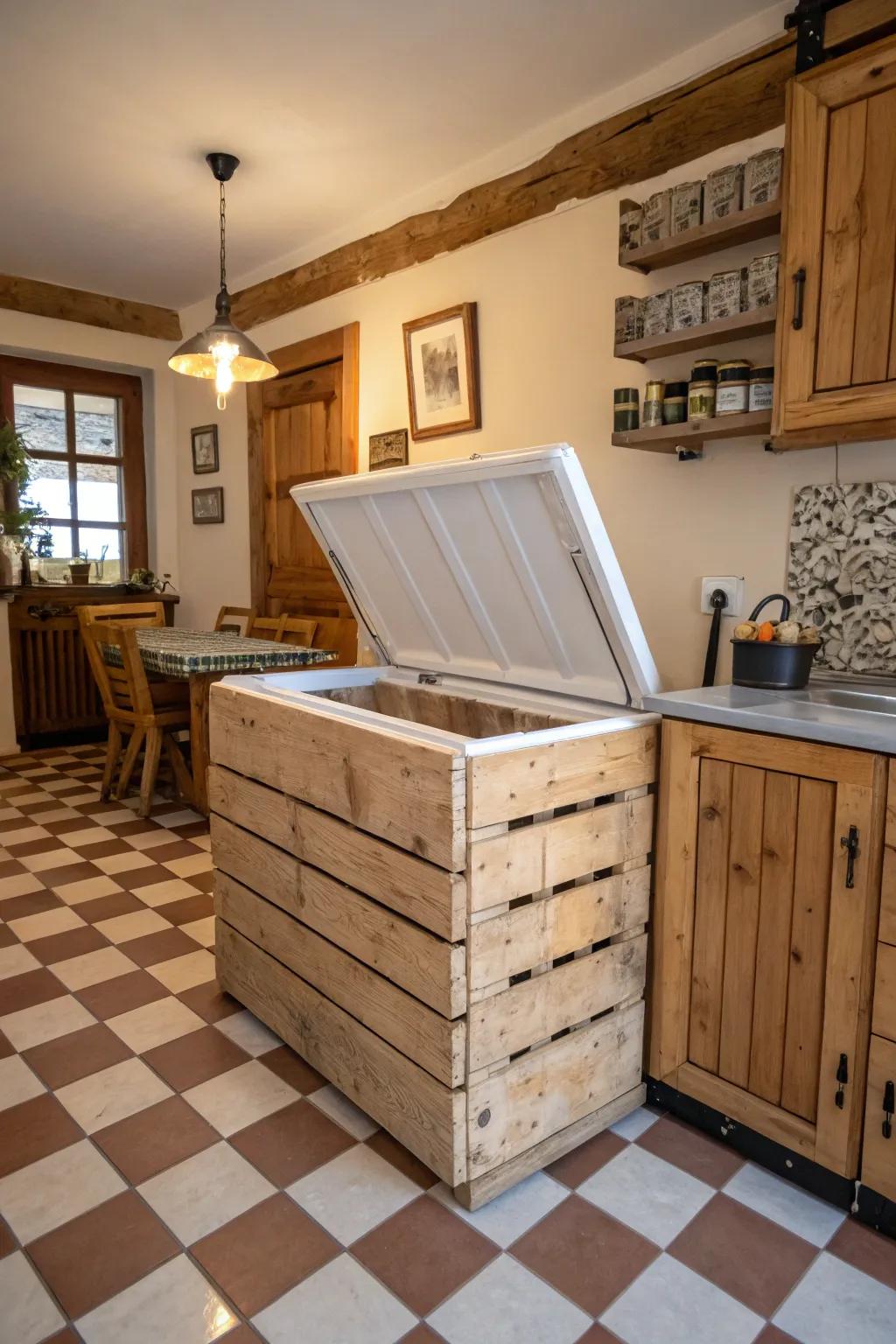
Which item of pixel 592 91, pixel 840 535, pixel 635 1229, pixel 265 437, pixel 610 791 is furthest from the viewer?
pixel 265 437

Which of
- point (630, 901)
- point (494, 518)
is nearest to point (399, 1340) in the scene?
point (630, 901)

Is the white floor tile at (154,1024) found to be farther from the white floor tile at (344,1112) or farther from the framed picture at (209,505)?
the framed picture at (209,505)

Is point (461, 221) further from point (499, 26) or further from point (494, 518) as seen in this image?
point (494, 518)

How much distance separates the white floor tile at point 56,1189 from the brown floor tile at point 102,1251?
28 mm

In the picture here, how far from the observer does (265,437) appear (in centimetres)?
427

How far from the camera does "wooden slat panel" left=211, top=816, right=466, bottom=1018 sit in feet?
4.62

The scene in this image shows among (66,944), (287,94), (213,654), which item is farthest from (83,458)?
(66,944)

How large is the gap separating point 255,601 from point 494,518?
9.49 feet

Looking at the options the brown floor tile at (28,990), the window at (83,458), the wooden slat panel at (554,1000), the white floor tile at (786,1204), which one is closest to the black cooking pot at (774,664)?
the wooden slat panel at (554,1000)

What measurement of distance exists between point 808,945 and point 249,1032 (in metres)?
1.30

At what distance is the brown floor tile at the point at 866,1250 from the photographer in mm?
1341

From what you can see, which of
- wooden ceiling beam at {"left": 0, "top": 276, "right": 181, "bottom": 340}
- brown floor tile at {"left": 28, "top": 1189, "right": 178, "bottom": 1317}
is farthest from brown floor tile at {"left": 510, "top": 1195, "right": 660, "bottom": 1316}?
wooden ceiling beam at {"left": 0, "top": 276, "right": 181, "bottom": 340}

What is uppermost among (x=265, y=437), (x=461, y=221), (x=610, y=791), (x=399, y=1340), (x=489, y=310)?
(x=461, y=221)

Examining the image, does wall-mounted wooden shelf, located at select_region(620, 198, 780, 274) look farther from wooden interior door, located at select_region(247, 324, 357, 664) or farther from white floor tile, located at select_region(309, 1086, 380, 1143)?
white floor tile, located at select_region(309, 1086, 380, 1143)
